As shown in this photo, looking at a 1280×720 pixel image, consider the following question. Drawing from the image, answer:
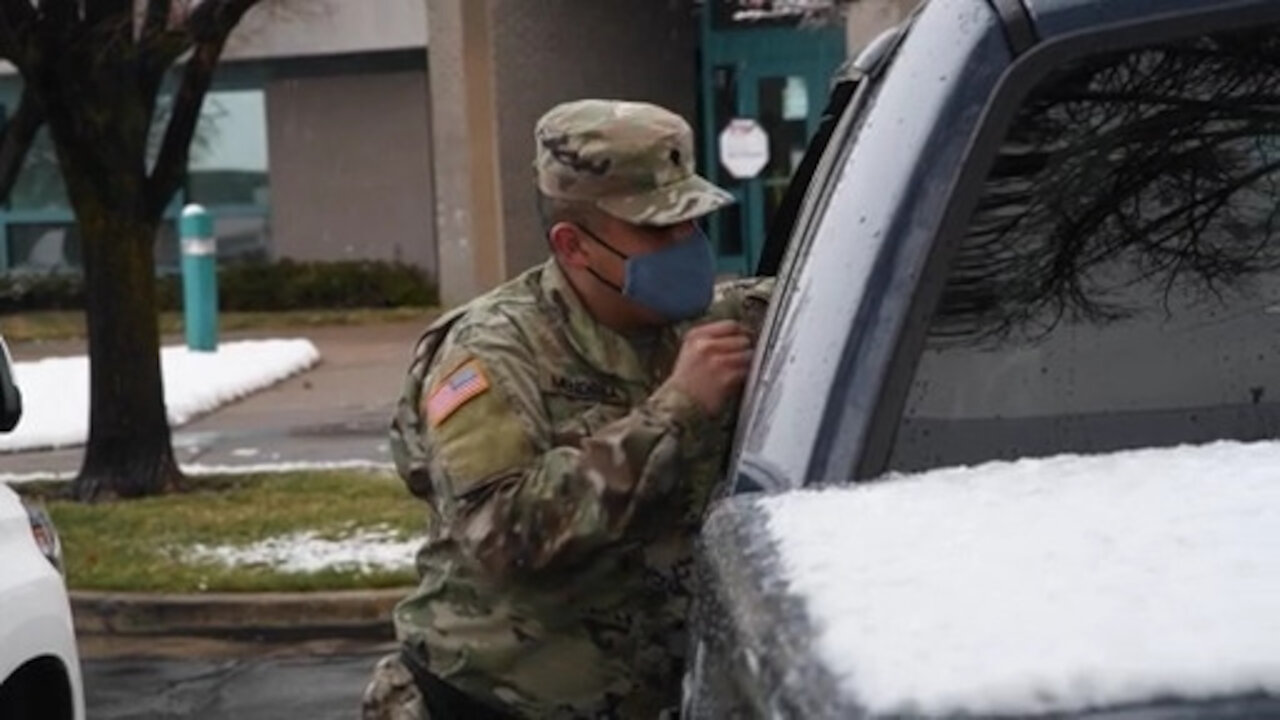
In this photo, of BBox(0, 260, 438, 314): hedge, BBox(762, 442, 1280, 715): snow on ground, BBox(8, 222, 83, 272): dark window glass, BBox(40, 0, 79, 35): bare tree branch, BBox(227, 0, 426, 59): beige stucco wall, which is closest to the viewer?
BBox(762, 442, 1280, 715): snow on ground

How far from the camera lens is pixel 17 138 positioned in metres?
14.6

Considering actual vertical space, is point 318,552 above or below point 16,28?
below

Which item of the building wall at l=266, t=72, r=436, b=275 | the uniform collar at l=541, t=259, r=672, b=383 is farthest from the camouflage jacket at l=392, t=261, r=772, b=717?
the building wall at l=266, t=72, r=436, b=275

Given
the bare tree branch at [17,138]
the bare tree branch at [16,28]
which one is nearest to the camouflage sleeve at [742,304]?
the bare tree branch at [16,28]

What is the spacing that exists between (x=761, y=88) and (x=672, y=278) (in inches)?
991

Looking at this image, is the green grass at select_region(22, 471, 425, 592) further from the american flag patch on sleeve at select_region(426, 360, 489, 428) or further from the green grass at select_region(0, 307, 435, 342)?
the green grass at select_region(0, 307, 435, 342)

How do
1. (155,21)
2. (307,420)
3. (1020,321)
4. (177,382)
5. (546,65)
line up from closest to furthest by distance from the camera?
(1020,321), (155,21), (307,420), (177,382), (546,65)

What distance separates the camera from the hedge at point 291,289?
2861cm

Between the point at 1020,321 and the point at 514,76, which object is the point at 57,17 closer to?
the point at 514,76

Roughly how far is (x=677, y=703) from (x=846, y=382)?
3.25 ft

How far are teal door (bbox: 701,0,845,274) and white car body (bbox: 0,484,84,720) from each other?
22.3m

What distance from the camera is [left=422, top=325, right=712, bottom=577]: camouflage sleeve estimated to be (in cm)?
280

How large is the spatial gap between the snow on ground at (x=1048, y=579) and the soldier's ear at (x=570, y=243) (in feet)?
3.46

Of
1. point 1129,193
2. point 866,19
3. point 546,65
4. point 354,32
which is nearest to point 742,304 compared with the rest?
point 1129,193
